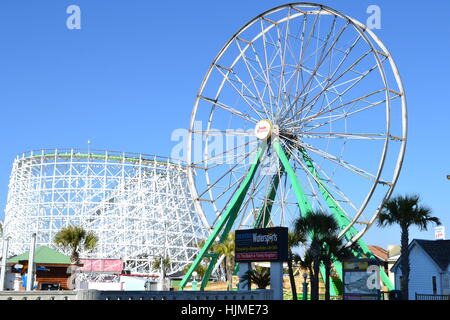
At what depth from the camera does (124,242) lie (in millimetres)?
63281

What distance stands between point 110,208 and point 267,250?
3852cm

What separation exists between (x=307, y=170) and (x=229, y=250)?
11944 mm

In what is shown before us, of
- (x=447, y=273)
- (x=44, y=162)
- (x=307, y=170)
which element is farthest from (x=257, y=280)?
(x=44, y=162)

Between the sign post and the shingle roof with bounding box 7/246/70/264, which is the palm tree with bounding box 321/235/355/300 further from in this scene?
the shingle roof with bounding box 7/246/70/264

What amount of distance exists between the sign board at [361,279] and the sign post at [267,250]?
9.61ft

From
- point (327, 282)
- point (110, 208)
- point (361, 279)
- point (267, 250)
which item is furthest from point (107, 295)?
point (110, 208)

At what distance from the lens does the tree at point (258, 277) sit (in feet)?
103

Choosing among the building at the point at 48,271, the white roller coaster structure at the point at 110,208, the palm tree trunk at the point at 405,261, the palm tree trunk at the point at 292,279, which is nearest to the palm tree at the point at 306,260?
the palm tree trunk at the point at 292,279

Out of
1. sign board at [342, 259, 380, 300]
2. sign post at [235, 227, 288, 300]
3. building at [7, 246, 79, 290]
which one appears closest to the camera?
sign board at [342, 259, 380, 300]

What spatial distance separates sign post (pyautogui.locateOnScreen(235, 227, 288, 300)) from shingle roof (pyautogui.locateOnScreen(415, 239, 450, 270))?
376 inches

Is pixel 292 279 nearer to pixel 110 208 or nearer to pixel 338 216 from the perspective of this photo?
pixel 338 216

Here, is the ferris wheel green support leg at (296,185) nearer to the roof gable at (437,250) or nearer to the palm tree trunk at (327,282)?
the palm tree trunk at (327,282)

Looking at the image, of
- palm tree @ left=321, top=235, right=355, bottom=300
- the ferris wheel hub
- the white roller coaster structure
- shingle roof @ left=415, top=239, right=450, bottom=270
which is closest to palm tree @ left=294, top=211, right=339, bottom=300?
palm tree @ left=321, top=235, right=355, bottom=300

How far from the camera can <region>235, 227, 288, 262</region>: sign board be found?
96.7 ft
